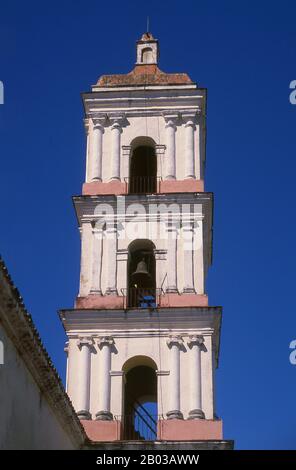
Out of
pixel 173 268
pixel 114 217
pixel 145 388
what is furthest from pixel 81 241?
pixel 145 388

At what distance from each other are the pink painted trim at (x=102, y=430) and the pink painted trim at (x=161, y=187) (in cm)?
455

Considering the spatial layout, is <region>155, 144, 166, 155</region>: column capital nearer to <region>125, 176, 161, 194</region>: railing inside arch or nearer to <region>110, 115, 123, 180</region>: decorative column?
<region>125, 176, 161, 194</region>: railing inside arch

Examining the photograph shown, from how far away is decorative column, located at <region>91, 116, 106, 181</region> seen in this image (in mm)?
17750

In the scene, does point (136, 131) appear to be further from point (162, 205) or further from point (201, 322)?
point (201, 322)

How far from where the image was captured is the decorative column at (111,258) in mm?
16359

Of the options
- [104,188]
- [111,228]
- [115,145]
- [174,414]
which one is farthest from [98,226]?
[174,414]

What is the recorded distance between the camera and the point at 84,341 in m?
15.8

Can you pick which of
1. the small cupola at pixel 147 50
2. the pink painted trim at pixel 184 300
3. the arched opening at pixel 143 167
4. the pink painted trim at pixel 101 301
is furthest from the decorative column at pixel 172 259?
the small cupola at pixel 147 50

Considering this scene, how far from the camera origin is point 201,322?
51.9 ft

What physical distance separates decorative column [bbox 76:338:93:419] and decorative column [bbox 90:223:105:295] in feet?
3.39

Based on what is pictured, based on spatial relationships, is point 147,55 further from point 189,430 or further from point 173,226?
point 189,430

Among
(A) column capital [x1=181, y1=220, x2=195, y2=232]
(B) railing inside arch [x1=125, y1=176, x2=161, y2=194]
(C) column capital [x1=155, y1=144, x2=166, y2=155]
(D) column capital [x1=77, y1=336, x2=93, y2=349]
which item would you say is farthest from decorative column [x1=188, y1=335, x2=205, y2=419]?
(C) column capital [x1=155, y1=144, x2=166, y2=155]

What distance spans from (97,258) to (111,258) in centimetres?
26

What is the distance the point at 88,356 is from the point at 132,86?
5.93m
